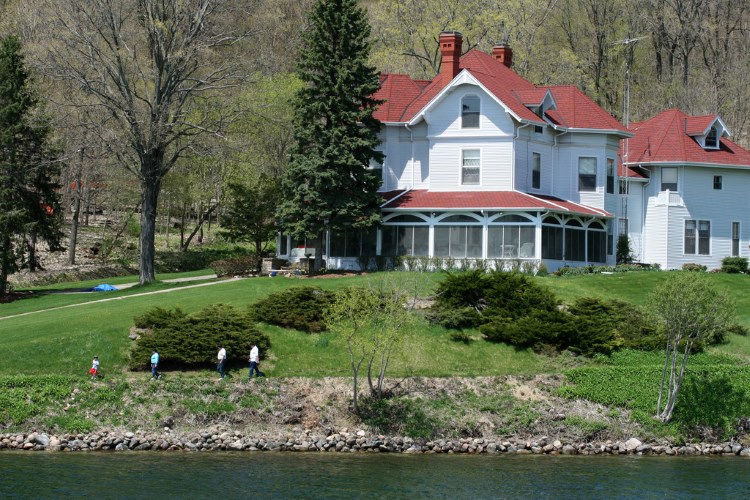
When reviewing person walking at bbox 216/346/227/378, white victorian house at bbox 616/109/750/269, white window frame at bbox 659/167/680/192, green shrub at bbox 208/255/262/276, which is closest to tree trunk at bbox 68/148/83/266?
green shrub at bbox 208/255/262/276

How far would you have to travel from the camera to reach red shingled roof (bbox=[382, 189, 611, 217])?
46344 mm

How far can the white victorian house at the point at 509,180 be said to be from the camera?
47031 mm

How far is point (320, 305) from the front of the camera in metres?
37.2

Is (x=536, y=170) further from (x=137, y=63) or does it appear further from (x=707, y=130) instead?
(x=137, y=63)

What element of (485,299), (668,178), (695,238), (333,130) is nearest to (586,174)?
(668,178)

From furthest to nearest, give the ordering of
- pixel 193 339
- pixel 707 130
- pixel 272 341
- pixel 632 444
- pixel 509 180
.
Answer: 1. pixel 707 130
2. pixel 509 180
3. pixel 272 341
4. pixel 193 339
5. pixel 632 444

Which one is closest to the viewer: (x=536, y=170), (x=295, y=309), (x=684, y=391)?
(x=684, y=391)

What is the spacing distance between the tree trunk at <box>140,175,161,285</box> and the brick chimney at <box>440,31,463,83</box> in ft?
49.0

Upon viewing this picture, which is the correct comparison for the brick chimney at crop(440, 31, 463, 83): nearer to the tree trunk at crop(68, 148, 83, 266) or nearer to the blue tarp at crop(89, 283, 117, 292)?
the blue tarp at crop(89, 283, 117, 292)

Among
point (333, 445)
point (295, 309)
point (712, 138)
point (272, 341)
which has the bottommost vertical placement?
point (333, 445)

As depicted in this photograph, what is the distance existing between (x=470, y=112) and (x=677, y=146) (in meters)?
11.7

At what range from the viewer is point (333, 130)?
152 feet

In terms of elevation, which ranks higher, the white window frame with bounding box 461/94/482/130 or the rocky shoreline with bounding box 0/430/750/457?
the white window frame with bounding box 461/94/482/130

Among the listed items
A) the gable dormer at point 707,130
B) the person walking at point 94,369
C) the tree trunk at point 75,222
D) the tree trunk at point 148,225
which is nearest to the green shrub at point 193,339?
the person walking at point 94,369
